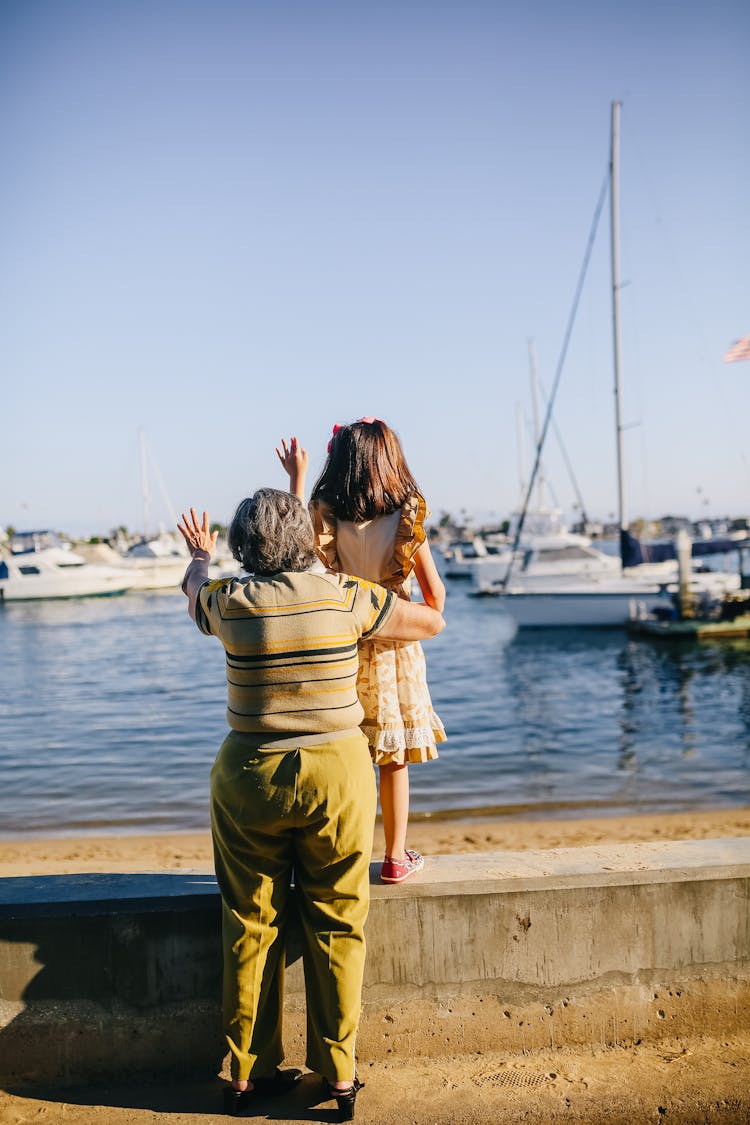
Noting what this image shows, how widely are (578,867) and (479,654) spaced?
24524 mm

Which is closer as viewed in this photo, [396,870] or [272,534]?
[272,534]

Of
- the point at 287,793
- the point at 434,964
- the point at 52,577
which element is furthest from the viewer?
the point at 52,577

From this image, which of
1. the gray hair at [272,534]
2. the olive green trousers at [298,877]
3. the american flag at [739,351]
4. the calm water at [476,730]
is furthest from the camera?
the american flag at [739,351]

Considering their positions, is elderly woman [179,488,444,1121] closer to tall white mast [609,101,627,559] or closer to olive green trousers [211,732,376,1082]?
olive green trousers [211,732,376,1082]

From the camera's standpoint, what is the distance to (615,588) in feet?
96.8

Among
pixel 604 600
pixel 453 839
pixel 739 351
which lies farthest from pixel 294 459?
pixel 604 600

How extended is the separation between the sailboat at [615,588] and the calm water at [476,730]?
26.5 inches

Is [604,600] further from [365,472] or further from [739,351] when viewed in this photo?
[365,472]

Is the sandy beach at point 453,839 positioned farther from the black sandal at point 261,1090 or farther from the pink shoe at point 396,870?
the black sandal at point 261,1090

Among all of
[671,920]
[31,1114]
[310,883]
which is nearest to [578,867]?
[671,920]

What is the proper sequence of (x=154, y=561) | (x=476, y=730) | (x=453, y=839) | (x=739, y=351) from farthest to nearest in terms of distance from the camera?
(x=154, y=561) → (x=739, y=351) → (x=476, y=730) → (x=453, y=839)

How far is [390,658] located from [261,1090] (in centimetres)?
142

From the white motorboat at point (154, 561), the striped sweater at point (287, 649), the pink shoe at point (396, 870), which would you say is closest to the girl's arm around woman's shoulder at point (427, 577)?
the striped sweater at point (287, 649)

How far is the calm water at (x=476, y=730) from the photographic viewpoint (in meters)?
10.4
